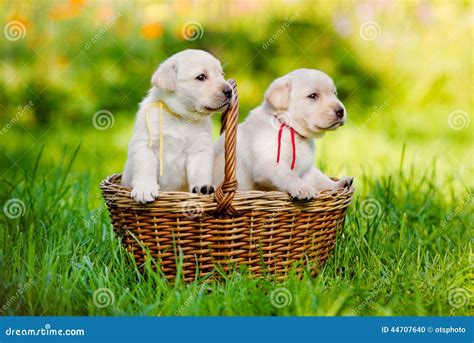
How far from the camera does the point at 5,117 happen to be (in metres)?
5.41

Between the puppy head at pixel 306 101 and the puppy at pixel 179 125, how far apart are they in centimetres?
29

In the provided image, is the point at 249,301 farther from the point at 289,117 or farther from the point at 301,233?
the point at 289,117

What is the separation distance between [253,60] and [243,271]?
3442 mm

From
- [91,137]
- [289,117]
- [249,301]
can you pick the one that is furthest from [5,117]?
[249,301]

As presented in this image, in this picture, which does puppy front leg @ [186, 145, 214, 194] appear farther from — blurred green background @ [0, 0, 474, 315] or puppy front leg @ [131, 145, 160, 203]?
blurred green background @ [0, 0, 474, 315]

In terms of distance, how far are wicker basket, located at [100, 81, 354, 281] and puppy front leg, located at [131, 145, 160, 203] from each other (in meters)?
0.05

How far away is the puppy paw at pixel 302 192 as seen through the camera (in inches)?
109

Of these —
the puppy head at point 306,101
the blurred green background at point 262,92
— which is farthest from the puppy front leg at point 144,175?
the puppy head at point 306,101

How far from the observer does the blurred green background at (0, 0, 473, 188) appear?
5520 millimetres

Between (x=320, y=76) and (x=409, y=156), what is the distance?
2405 mm

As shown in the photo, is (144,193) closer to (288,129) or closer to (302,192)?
(302,192)

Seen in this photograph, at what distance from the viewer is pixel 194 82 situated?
2928 millimetres

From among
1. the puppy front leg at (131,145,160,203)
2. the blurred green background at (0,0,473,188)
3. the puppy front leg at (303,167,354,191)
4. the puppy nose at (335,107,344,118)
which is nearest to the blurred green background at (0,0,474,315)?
the blurred green background at (0,0,473,188)

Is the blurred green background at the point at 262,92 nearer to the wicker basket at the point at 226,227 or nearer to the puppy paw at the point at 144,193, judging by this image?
the wicker basket at the point at 226,227
